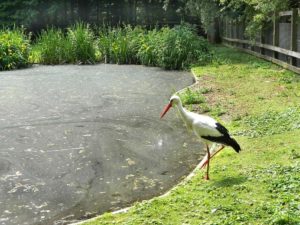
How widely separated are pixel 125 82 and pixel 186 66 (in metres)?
2.84

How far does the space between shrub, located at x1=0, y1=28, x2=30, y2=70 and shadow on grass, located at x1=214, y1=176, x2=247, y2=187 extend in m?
13.8

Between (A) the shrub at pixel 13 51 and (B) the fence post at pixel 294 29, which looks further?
(A) the shrub at pixel 13 51

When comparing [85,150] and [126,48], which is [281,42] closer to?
[126,48]

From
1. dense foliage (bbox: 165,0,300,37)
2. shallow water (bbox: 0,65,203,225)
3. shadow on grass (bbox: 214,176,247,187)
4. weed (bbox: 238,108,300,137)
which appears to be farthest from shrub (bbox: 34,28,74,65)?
shadow on grass (bbox: 214,176,247,187)

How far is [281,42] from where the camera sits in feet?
44.3

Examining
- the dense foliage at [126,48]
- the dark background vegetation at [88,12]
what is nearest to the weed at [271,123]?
the dense foliage at [126,48]

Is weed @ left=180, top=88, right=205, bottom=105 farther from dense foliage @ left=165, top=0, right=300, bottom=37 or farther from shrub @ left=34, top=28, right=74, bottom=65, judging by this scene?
shrub @ left=34, top=28, right=74, bottom=65

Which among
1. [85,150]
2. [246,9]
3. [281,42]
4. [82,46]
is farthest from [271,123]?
[82,46]

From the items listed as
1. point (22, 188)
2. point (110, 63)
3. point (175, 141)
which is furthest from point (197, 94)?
point (110, 63)

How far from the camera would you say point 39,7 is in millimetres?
29734

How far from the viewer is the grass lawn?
4.20 metres

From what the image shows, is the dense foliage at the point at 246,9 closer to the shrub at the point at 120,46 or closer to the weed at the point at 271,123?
the shrub at the point at 120,46

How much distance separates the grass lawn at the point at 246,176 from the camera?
4203 mm

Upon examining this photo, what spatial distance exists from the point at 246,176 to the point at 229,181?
213 mm
